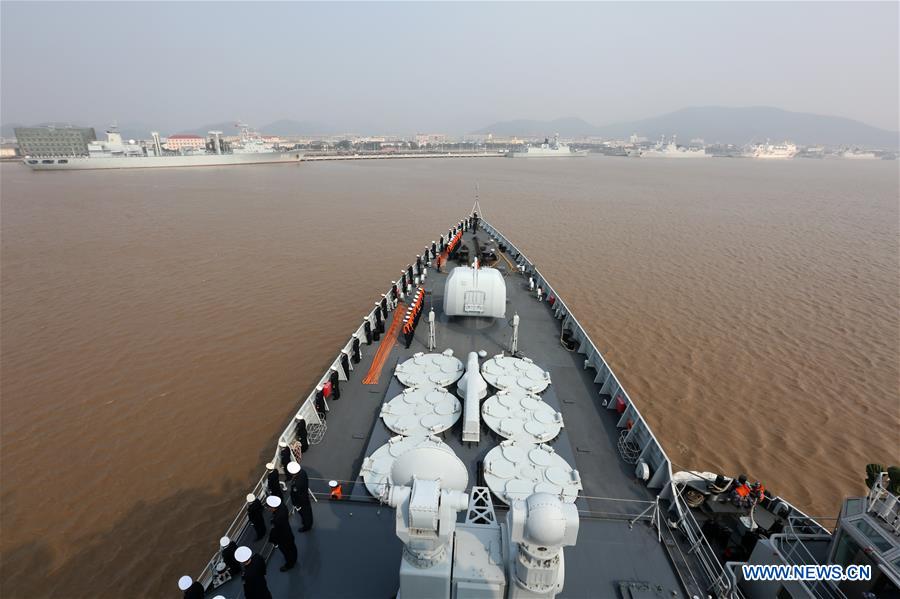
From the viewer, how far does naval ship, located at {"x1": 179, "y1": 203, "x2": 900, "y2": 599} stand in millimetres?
5117

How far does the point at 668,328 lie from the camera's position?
22.6 meters

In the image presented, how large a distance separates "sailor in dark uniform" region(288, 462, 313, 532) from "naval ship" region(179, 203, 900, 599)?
1.4 inches

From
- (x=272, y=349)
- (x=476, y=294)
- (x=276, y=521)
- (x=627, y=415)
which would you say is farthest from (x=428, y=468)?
(x=272, y=349)

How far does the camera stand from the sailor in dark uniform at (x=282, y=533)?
6340 millimetres

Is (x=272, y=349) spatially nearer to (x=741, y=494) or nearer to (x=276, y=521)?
(x=276, y=521)

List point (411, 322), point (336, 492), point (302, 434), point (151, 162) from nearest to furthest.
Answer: point (336, 492) < point (302, 434) < point (411, 322) < point (151, 162)

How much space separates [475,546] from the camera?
5422mm

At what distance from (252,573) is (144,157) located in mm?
135341

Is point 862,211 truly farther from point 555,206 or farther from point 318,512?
point 318,512

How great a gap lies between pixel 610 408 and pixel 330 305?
1822cm

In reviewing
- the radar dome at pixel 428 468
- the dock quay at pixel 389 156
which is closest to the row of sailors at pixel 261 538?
the radar dome at pixel 428 468

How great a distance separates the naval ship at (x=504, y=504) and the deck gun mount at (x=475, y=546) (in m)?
0.02

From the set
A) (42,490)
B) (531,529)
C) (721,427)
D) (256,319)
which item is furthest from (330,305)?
(531,529)

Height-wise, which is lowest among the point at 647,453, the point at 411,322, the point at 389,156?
the point at 647,453
